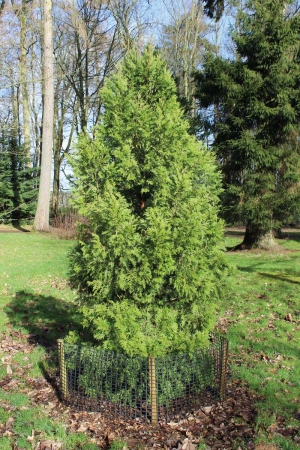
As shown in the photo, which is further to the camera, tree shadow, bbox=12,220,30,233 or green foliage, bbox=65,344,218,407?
tree shadow, bbox=12,220,30,233

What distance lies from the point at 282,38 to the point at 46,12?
1171 cm

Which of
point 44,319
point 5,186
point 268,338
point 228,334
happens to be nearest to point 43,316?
point 44,319

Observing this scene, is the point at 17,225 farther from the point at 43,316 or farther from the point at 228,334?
the point at 228,334

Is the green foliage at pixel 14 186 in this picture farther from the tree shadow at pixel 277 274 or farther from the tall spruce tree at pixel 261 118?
the tree shadow at pixel 277 274

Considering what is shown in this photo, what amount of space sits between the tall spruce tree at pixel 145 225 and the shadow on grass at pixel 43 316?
275cm

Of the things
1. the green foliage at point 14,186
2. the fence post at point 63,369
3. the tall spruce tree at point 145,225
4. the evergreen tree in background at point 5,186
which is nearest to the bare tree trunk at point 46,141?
the green foliage at point 14,186

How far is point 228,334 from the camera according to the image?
6758 mm

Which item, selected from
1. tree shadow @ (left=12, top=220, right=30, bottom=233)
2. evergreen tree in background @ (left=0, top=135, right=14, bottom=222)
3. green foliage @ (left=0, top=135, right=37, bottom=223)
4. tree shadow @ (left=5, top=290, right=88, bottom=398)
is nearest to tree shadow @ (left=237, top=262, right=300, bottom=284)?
tree shadow @ (left=5, top=290, right=88, bottom=398)

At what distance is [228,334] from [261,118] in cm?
900

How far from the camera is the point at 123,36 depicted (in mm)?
22891

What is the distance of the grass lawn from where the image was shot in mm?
4082

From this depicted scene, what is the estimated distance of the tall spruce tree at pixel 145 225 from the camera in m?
4.10

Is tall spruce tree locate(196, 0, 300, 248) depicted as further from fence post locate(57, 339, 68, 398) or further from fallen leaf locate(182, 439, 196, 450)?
fallen leaf locate(182, 439, 196, 450)

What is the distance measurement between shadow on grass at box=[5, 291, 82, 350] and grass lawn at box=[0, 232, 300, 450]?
0.02m
